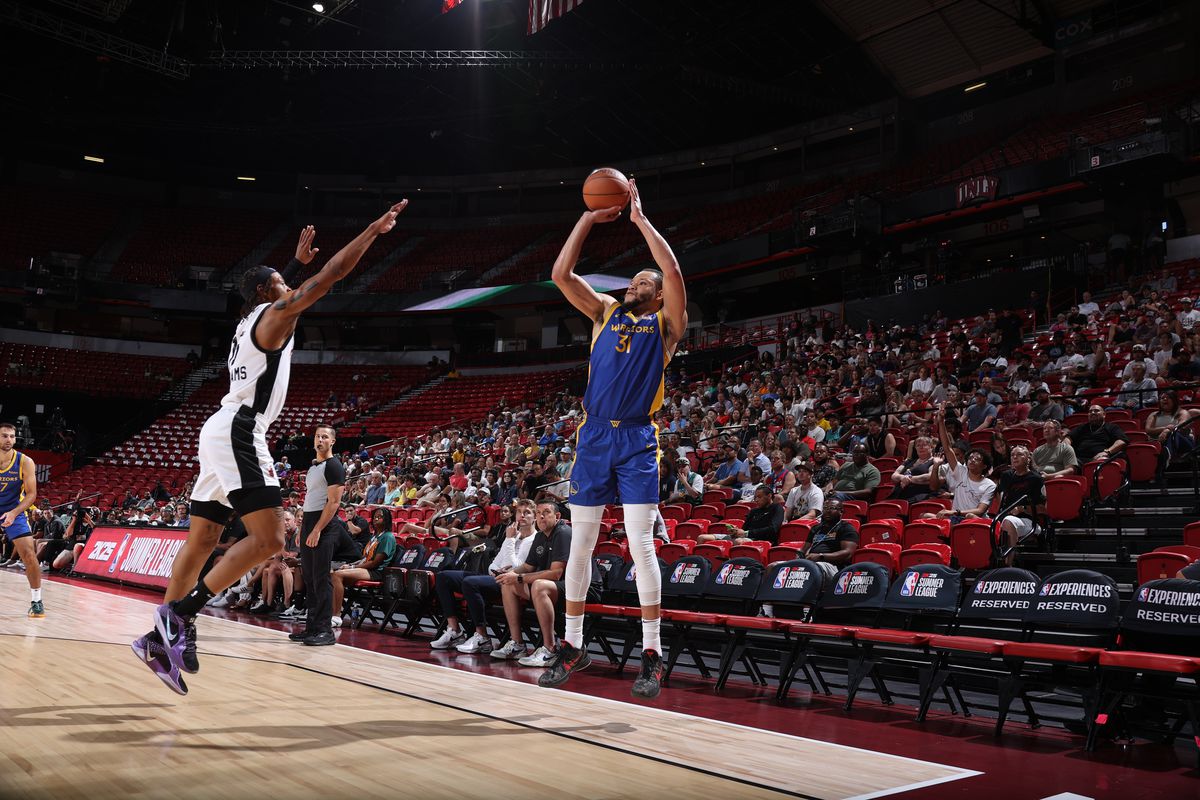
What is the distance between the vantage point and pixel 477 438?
65.2ft

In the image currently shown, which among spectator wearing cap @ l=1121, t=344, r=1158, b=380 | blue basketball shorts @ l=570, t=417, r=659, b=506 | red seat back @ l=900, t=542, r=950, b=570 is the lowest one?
red seat back @ l=900, t=542, r=950, b=570

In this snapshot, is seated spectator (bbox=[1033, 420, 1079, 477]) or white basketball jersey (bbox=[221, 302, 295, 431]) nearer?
white basketball jersey (bbox=[221, 302, 295, 431])

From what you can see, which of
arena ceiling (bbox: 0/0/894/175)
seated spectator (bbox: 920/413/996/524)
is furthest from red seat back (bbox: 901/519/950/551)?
arena ceiling (bbox: 0/0/894/175)

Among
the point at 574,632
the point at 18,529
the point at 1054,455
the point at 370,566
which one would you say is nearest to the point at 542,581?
the point at 574,632

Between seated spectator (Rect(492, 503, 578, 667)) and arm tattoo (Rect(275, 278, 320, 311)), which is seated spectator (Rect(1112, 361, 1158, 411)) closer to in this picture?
seated spectator (Rect(492, 503, 578, 667))

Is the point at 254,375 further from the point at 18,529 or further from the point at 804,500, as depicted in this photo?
the point at 804,500

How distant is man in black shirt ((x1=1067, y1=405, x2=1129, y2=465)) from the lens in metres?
8.24

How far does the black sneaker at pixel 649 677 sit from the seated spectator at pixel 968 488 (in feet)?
13.6

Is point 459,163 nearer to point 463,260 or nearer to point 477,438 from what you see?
point 463,260

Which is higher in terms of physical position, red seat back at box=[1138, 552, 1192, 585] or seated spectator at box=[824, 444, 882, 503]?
seated spectator at box=[824, 444, 882, 503]

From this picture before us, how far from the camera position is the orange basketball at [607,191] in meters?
4.27

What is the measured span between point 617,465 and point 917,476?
18.2 ft

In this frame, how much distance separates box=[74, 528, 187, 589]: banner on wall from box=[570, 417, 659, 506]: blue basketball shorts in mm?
8856

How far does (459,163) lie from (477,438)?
1783cm
